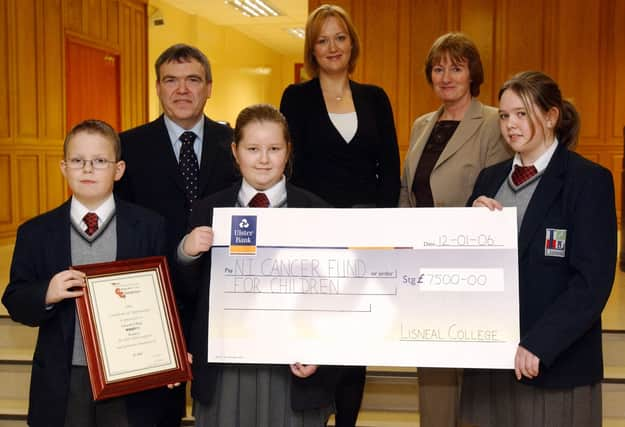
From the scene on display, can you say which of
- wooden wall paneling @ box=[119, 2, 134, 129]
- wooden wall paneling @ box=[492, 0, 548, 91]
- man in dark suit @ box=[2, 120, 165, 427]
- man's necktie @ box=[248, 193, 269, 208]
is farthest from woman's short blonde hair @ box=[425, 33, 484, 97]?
wooden wall paneling @ box=[119, 2, 134, 129]

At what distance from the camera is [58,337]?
1894 millimetres

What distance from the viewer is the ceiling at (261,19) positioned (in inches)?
410

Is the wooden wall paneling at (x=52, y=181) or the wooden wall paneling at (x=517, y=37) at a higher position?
the wooden wall paneling at (x=517, y=37)

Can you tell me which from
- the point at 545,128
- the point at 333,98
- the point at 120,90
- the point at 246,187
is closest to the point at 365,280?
the point at 246,187

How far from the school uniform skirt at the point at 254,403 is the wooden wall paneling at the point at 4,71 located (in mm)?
5680

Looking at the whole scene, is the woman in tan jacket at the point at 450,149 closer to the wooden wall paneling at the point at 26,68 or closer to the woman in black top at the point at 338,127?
the woman in black top at the point at 338,127

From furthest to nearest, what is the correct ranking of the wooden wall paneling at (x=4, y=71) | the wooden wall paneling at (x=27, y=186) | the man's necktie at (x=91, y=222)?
the wooden wall paneling at (x=27, y=186) < the wooden wall paneling at (x=4, y=71) < the man's necktie at (x=91, y=222)

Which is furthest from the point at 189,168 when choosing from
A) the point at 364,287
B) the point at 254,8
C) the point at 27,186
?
the point at 254,8

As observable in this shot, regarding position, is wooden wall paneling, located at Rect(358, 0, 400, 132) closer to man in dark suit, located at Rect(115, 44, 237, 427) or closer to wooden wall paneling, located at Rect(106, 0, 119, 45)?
wooden wall paneling, located at Rect(106, 0, 119, 45)

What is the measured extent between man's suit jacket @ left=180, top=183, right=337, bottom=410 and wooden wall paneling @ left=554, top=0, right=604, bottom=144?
5806 mm

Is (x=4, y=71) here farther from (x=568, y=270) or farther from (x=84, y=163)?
(x=568, y=270)

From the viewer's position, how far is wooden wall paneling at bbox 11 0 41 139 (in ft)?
22.6

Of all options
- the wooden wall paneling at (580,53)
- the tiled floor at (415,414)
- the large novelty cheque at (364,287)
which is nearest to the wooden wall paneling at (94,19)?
the tiled floor at (415,414)

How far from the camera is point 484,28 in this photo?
270 inches
